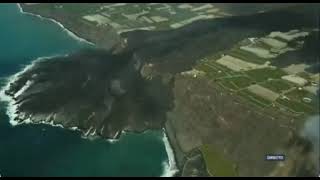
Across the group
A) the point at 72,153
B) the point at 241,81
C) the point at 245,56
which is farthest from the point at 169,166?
the point at 245,56

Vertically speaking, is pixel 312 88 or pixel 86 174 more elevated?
pixel 312 88

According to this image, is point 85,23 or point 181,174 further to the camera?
point 85,23

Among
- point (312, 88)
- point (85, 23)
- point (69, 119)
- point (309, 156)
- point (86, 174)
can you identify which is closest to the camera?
point (309, 156)

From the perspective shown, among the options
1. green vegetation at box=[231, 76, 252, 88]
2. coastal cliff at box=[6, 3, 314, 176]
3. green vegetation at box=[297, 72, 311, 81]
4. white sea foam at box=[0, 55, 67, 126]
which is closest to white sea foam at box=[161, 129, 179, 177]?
coastal cliff at box=[6, 3, 314, 176]

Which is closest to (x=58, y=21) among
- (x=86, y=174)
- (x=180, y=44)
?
(x=180, y=44)

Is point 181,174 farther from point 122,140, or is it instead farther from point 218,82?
point 218,82

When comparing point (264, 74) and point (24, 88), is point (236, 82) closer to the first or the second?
point (264, 74)

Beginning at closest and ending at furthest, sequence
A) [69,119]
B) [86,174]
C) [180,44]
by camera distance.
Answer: [86,174], [69,119], [180,44]
